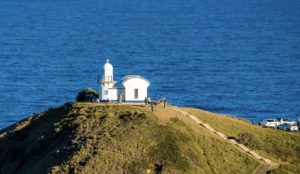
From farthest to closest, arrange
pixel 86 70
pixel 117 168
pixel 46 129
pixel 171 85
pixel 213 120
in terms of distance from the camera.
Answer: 1. pixel 86 70
2. pixel 171 85
3. pixel 213 120
4. pixel 46 129
5. pixel 117 168

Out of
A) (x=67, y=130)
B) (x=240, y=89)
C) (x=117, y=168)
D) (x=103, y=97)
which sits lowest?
(x=117, y=168)

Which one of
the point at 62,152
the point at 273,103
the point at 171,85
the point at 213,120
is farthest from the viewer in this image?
the point at 171,85

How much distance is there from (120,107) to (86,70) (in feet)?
396

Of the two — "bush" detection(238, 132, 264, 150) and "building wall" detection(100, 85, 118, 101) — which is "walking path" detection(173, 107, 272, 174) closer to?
"bush" detection(238, 132, 264, 150)

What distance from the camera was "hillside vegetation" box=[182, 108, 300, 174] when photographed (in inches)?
2982

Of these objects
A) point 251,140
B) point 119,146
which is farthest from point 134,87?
point 251,140

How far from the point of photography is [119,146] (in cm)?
Answer: 6700

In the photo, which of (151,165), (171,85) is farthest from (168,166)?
(171,85)

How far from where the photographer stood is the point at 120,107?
78.4 m

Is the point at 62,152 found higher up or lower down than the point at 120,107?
lower down

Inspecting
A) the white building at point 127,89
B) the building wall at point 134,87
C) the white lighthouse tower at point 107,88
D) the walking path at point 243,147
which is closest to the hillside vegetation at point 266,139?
the walking path at point 243,147

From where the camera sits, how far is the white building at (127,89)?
83.6 m

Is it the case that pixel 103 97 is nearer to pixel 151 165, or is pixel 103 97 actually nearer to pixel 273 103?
pixel 151 165

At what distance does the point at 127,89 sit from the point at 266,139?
2364cm
